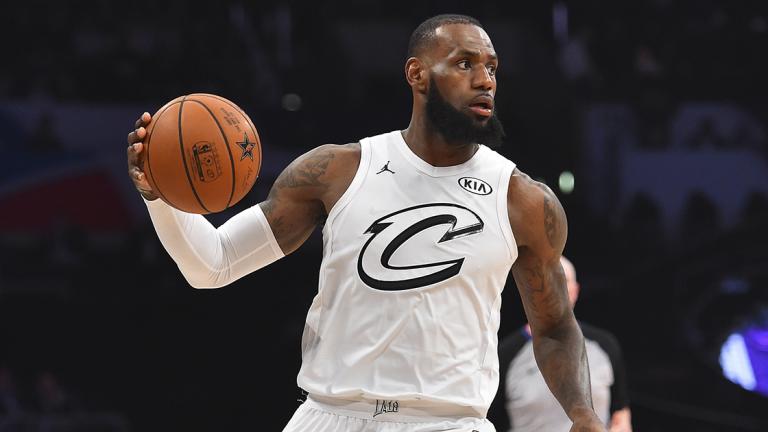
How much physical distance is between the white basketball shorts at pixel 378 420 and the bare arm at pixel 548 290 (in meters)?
0.33

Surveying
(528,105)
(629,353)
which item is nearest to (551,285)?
(629,353)

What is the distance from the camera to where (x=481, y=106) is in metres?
3.38

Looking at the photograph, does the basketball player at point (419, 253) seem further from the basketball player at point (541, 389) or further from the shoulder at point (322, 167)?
the basketball player at point (541, 389)

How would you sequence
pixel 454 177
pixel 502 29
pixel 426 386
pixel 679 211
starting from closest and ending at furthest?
pixel 426 386 < pixel 454 177 < pixel 679 211 < pixel 502 29

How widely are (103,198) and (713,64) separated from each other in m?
6.13

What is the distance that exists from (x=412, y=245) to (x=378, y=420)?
1.70ft

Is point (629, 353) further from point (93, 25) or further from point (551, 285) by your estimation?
point (93, 25)

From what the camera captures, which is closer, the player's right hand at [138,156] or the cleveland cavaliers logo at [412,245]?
the player's right hand at [138,156]

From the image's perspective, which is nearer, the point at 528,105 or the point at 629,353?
the point at 629,353

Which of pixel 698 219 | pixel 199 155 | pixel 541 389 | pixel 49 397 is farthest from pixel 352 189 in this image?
pixel 698 219

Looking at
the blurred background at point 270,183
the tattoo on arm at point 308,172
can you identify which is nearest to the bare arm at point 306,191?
the tattoo on arm at point 308,172

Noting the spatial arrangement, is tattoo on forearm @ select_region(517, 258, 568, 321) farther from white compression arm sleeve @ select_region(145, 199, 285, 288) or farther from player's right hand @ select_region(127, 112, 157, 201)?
player's right hand @ select_region(127, 112, 157, 201)

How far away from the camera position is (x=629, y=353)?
338 inches

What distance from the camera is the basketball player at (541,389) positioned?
17.1 ft
